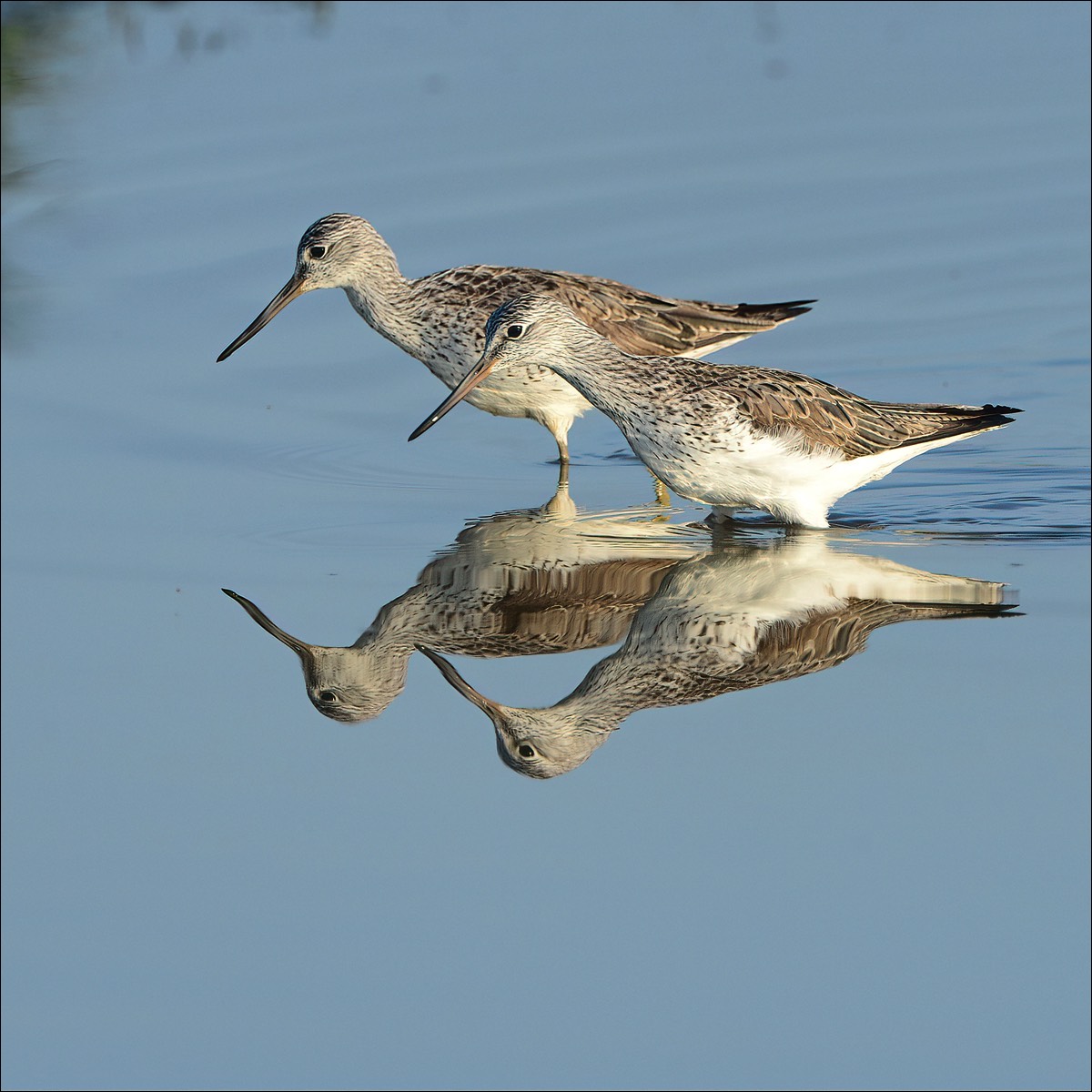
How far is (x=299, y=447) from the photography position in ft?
41.2

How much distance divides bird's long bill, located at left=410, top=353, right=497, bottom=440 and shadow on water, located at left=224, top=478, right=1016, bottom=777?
0.63 meters

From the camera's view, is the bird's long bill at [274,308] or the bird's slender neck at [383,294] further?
the bird's long bill at [274,308]

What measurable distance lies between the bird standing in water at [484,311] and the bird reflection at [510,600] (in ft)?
3.38

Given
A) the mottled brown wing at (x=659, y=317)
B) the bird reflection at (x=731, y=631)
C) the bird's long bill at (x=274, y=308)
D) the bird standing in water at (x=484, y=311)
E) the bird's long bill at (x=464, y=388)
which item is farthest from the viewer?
the bird's long bill at (x=274, y=308)

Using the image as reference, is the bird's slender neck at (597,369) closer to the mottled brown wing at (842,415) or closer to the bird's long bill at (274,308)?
the mottled brown wing at (842,415)

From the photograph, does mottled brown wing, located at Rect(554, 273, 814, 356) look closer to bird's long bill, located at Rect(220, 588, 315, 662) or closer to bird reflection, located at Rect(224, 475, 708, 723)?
bird reflection, located at Rect(224, 475, 708, 723)

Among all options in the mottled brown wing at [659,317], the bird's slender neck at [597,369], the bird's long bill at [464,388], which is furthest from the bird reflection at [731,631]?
the mottled brown wing at [659,317]

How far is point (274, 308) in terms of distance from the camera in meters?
13.1

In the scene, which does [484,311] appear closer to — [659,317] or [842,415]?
[659,317]

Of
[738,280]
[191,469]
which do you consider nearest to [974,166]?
[738,280]

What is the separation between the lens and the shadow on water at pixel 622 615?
900cm

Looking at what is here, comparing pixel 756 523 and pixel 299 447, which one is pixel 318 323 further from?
pixel 756 523

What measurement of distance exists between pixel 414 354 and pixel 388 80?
638 centimetres

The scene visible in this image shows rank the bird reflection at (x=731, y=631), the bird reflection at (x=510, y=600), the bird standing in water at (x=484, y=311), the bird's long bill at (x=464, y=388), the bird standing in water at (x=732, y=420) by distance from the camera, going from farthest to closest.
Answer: the bird standing in water at (x=484, y=311)
the bird's long bill at (x=464, y=388)
the bird standing in water at (x=732, y=420)
the bird reflection at (x=510, y=600)
the bird reflection at (x=731, y=631)
